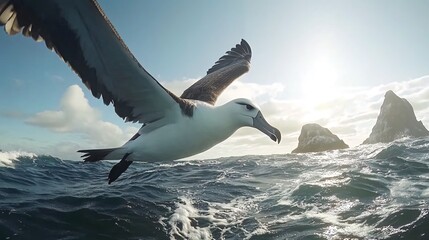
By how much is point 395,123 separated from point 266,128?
67.2 m

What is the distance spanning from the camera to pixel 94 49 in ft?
18.8

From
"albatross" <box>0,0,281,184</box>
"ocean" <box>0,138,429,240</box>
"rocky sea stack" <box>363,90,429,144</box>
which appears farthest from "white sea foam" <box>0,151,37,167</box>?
"rocky sea stack" <box>363,90,429,144</box>

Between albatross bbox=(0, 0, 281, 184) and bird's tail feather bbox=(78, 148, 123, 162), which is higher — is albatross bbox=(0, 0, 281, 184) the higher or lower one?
the higher one

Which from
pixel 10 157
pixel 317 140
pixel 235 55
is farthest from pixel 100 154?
pixel 317 140

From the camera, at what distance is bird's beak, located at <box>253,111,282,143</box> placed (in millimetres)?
6167

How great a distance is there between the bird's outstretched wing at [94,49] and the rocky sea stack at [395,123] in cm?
6381

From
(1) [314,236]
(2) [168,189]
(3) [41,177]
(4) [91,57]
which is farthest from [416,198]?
(3) [41,177]

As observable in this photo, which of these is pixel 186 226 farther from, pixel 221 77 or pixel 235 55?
pixel 235 55

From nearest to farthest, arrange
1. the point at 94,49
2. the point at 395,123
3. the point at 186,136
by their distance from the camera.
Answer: the point at 94,49
the point at 186,136
the point at 395,123

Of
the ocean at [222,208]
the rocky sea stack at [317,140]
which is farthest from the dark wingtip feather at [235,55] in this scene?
the rocky sea stack at [317,140]

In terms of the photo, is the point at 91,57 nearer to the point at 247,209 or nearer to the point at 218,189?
the point at 247,209

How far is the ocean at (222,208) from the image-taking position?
7637mm

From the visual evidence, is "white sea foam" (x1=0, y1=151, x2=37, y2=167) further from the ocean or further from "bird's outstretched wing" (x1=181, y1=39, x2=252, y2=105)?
"bird's outstretched wing" (x1=181, y1=39, x2=252, y2=105)

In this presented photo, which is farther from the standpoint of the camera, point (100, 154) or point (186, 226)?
point (186, 226)
